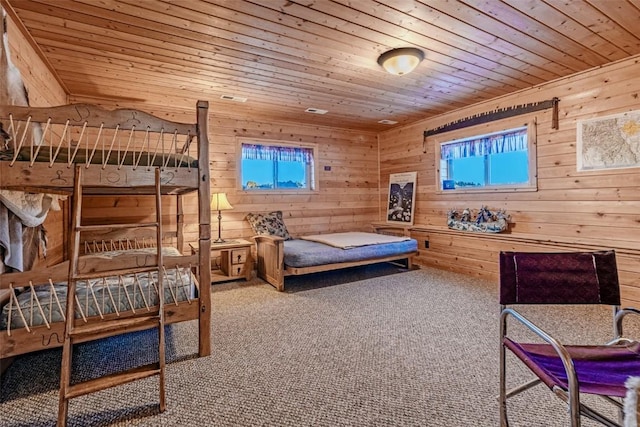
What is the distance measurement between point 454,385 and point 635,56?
3.62 m

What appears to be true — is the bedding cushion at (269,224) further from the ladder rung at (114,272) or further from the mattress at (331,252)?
the ladder rung at (114,272)

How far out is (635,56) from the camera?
3.11 metres

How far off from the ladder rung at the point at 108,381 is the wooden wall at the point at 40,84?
6.82ft

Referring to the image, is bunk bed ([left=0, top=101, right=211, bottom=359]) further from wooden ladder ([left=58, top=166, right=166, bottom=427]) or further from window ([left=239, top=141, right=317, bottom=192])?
window ([left=239, top=141, right=317, bottom=192])

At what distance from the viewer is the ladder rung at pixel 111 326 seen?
1.71m

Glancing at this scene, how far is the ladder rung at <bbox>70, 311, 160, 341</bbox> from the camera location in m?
1.71

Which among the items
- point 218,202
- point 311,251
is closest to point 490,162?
point 311,251

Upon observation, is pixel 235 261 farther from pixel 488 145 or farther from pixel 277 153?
pixel 488 145

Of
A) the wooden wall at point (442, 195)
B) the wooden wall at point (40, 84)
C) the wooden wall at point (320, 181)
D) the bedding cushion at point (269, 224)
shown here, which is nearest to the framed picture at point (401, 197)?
the wooden wall at point (442, 195)

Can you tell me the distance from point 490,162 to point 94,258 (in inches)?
188

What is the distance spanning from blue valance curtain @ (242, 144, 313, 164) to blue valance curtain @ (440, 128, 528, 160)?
7.46 feet

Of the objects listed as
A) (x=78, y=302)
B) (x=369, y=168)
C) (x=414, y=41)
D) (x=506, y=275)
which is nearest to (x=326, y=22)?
(x=414, y=41)

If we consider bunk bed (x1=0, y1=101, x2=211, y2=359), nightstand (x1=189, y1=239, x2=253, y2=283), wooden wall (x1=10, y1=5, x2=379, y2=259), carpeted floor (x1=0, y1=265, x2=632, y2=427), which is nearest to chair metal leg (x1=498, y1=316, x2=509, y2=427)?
carpeted floor (x1=0, y1=265, x2=632, y2=427)

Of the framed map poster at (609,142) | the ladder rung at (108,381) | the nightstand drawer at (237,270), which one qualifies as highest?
the framed map poster at (609,142)
